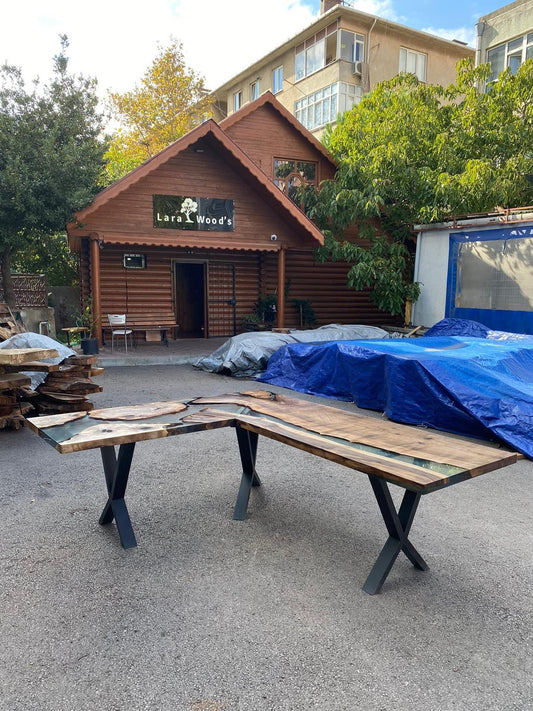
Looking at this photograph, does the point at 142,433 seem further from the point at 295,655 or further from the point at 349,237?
the point at 349,237

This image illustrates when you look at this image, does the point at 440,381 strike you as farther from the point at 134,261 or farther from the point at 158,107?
the point at 158,107

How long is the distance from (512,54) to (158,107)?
18.4 meters

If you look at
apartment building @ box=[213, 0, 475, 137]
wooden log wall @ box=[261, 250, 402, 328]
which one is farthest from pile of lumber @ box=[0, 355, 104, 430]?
apartment building @ box=[213, 0, 475, 137]

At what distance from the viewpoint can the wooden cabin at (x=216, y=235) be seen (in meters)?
12.1

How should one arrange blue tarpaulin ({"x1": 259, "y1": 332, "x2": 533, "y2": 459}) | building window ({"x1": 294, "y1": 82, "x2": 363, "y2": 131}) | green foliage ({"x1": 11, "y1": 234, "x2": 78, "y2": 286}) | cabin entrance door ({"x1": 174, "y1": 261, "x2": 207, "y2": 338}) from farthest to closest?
1. building window ({"x1": 294, "y1": 82, "x2": 363, "y2": 131})
2. green foliage ({"x1": 11, "y1": 234, "x2": 78, "y2": 286})
3. cabin entrance door ({"x1": 174, "y1": 261, "x2": 207, "y2": 338})
4. blue tarpaulin ({"x1": 259, "y1": 332, "x2": 533, "y2": 459})

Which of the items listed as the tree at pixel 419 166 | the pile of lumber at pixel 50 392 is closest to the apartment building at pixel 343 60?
the tree at pixel 419 166

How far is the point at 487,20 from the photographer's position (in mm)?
20031

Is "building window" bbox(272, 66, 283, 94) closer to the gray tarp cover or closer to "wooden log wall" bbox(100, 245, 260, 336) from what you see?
"wooden log wall" bbox(100, 245, 260, 336)

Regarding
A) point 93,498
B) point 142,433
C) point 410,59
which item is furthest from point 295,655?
point 410,59

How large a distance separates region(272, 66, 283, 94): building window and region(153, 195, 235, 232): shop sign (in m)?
18.2

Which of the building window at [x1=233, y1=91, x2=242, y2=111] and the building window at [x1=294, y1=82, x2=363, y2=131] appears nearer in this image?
the building window at [x1=294, y1=82, x2=363, y2=131]

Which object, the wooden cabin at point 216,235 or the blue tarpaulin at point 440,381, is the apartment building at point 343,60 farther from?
the blue tarpaulin at point 440,381

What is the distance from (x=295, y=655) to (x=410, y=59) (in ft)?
99.5

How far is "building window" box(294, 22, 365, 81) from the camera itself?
24.2m
